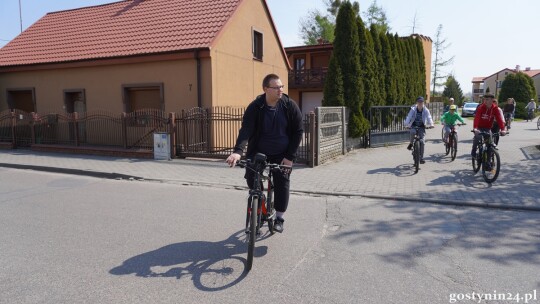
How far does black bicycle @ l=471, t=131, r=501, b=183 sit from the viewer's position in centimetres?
733

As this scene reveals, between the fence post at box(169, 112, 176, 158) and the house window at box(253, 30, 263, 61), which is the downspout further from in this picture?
the house window at box(253, 30, 263, 61)

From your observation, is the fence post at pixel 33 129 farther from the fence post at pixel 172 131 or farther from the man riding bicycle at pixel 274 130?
the man riding bicycle at pixel 274 130

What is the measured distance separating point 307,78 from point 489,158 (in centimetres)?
1971

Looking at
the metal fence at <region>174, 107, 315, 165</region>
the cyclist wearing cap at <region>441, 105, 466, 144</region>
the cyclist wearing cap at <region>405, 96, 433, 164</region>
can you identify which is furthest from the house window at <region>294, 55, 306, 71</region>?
the cyclist wearing cap at <region>405, 96, 433, 164</region>

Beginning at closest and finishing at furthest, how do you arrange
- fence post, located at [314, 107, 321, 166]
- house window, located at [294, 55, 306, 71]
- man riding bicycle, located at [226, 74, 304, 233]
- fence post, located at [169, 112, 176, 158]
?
man riding bicycle, located at [226, 74, 304, 233] → fence post, located at [314, 107, 321, 166] → fence post, located at [169, 112, 176, 158] → house window, located at [294, 55, 306, 71]

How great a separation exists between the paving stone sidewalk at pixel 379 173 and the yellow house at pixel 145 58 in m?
3.11

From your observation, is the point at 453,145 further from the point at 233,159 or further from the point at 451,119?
the point at 233,159

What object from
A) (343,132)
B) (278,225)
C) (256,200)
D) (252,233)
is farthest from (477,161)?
(252,233)

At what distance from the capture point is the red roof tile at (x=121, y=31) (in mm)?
13555

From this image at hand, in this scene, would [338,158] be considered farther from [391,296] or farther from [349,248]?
[391,296]

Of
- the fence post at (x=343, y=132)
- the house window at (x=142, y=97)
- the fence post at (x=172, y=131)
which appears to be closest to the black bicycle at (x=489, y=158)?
the fence post at (x=343, y=132)

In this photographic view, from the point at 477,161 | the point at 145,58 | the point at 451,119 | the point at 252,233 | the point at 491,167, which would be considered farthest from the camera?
the point at 145,58

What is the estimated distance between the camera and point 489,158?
295 inches

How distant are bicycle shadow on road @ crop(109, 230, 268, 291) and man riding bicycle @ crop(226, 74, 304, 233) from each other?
0.79m
